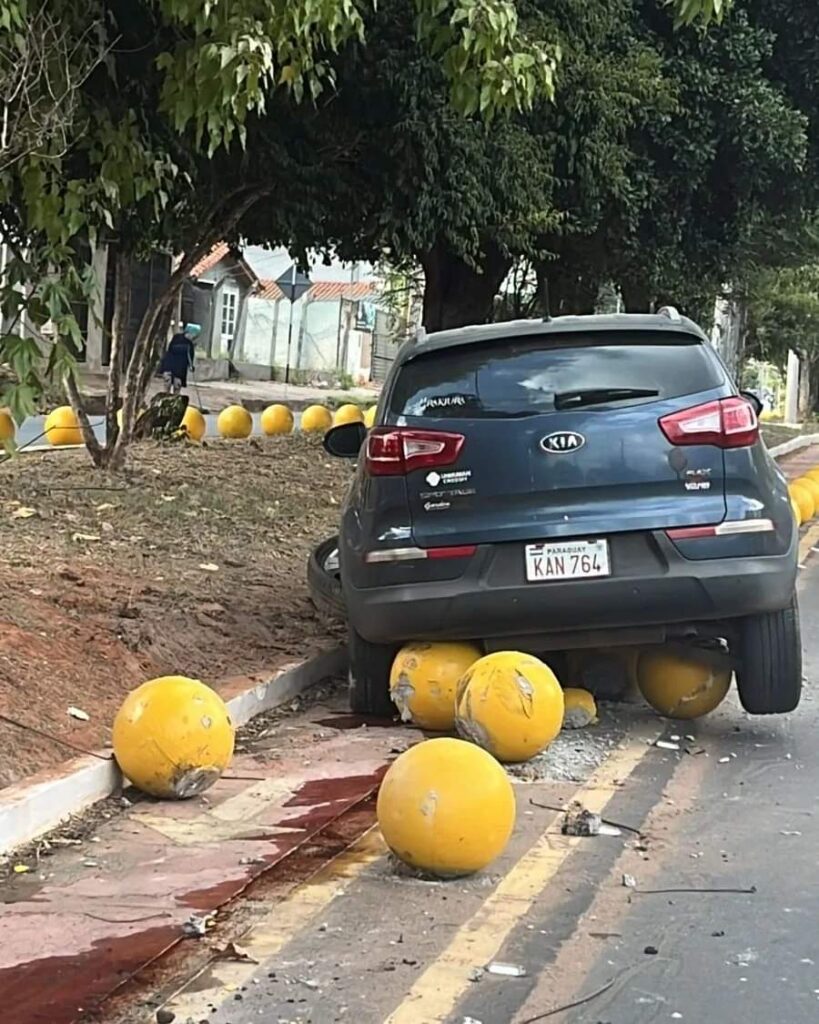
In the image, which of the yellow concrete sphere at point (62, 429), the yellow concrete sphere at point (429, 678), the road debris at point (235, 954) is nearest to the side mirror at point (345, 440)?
the yellow concrete sphere at point (429, 678)

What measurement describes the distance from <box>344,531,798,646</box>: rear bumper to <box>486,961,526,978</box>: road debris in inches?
88.4

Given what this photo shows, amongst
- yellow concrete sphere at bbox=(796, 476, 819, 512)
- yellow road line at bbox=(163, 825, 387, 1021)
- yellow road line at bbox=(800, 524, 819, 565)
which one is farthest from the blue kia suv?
yellow concrete sphere at bbox=(796, 476, 819, 512)

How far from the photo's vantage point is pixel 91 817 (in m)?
5.31

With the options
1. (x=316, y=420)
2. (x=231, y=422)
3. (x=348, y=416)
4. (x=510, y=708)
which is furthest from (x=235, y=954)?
(x=316, y=420)

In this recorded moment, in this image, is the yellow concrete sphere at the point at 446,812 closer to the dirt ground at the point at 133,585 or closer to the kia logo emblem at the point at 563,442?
the dirt ground at the point at 133,585

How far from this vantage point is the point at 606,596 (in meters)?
5.98

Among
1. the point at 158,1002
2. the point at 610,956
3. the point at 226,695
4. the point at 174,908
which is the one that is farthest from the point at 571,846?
the point at 226,695

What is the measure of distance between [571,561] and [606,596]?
21 cm

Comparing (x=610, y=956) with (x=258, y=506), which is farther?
(x=258, y=506)

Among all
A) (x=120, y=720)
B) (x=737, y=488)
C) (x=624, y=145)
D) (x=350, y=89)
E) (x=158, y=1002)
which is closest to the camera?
(x=158, y=1002)

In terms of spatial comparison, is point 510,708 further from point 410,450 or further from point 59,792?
point 59,792

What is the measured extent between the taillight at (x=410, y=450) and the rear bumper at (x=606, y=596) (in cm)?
45

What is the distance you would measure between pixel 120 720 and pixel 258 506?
6741 millimetres

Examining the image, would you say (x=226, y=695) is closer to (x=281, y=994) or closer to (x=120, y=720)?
(x=120, y=720)
